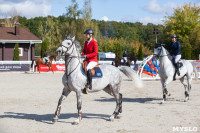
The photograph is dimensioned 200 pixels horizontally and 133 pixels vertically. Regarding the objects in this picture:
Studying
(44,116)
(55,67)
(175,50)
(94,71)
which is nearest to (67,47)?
(94,71)

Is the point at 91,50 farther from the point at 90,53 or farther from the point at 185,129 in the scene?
the point at 185,129

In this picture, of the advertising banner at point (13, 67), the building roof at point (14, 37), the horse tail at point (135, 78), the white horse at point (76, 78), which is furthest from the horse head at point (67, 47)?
the building roof at point (14, 37)

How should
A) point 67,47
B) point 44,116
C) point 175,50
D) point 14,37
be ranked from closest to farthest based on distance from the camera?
point 67,47 → point 44,116 → point 175,50 → point 14,37

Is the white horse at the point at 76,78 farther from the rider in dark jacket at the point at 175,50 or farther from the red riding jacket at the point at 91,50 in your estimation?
the rider in dark jacket at the point at 175,50

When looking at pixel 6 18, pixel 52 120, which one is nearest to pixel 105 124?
pixel 52 120

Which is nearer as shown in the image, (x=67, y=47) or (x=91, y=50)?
(x=67, y=47)

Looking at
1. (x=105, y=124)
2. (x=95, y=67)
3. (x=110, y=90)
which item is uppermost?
(x=95, y=67)

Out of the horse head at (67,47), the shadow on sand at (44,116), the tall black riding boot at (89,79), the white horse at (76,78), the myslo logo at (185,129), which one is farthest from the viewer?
the shadow on sand at (44,116)

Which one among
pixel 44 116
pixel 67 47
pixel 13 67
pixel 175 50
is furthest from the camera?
pixel 13 67

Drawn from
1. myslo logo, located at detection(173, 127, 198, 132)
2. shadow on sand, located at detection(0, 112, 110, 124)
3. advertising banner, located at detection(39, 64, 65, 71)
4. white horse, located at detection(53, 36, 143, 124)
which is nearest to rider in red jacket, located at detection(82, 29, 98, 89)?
white horse, located at detection(53, 36, 143, 124)

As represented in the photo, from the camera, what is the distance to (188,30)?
50.2 metres

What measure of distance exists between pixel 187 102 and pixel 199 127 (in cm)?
454

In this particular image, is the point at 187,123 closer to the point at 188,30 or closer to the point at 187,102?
the point at 187,102

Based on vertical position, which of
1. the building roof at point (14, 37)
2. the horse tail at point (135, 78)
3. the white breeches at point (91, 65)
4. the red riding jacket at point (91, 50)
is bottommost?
the horse tail at point (135, 78)
